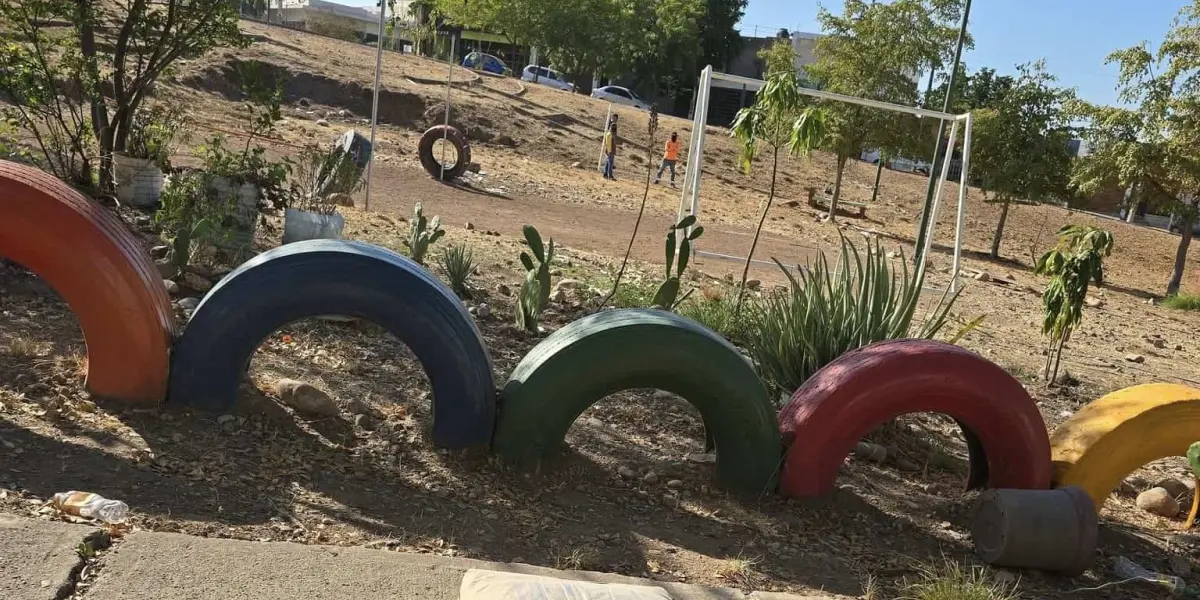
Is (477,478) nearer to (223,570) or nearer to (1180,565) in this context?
(223,570)

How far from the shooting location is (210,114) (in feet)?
61.0

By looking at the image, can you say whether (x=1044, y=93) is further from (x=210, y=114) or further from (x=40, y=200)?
(x=40, y=200)

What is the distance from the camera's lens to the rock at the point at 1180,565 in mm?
4285

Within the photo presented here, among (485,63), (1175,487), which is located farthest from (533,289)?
(485,63)

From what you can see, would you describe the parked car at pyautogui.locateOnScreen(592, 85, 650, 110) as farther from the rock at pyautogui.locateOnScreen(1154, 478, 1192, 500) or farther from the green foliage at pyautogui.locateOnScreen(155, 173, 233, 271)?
the rock at pyautogui.locateOnScreen(1154, 478, 1192, 500)

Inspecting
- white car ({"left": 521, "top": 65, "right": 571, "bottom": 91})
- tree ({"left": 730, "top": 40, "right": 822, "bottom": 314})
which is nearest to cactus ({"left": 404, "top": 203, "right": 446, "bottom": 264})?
tree ({"left": 730, "top": 40, "right": 822, "bottom": 314})

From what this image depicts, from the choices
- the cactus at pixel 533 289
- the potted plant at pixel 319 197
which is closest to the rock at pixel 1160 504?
the cactus at pixel 533 289

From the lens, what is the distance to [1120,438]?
4.47 m

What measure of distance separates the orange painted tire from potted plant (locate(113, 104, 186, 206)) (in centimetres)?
371

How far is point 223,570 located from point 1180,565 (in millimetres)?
3994

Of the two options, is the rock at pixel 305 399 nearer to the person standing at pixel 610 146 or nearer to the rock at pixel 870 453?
the rock at pixel 870 453

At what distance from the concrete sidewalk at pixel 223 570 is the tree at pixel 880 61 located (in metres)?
18.5

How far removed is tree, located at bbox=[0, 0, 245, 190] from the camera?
6.91 m

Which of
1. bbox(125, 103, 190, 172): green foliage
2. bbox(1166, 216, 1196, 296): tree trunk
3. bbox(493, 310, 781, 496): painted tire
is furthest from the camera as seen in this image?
bbox(1166, 216, 1196, 296): tree trunk
